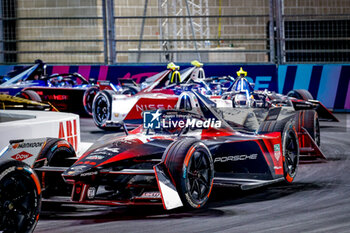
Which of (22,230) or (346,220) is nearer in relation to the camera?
(22,230)

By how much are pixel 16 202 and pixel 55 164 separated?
6.67 ft

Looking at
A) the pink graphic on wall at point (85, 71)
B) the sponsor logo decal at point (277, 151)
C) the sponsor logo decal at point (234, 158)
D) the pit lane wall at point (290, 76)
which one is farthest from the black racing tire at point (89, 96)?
the sponsor logo decal at point (234, 158)

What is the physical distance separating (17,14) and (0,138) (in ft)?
46.1

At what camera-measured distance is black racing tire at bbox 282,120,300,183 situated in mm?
8041

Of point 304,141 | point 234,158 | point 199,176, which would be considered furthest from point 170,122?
point 304,141

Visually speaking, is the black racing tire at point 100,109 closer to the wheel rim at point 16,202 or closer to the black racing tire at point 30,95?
the black racing tire at point 30,95

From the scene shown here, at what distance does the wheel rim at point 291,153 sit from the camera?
8.24 metres

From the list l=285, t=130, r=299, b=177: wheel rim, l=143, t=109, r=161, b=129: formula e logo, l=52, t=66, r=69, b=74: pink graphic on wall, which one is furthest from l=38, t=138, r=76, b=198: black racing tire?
l=52, t=66, r=69, b=74: pink graphic on wall

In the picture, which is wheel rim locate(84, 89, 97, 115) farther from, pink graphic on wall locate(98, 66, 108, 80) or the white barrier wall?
the white barrier wall

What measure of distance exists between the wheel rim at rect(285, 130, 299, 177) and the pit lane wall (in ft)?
30.5

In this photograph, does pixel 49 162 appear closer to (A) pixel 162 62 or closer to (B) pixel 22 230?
(B) pixel 22 230

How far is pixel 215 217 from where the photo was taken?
6207mm

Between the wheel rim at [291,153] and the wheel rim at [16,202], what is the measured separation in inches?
155

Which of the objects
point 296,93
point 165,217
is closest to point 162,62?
point 296,93
